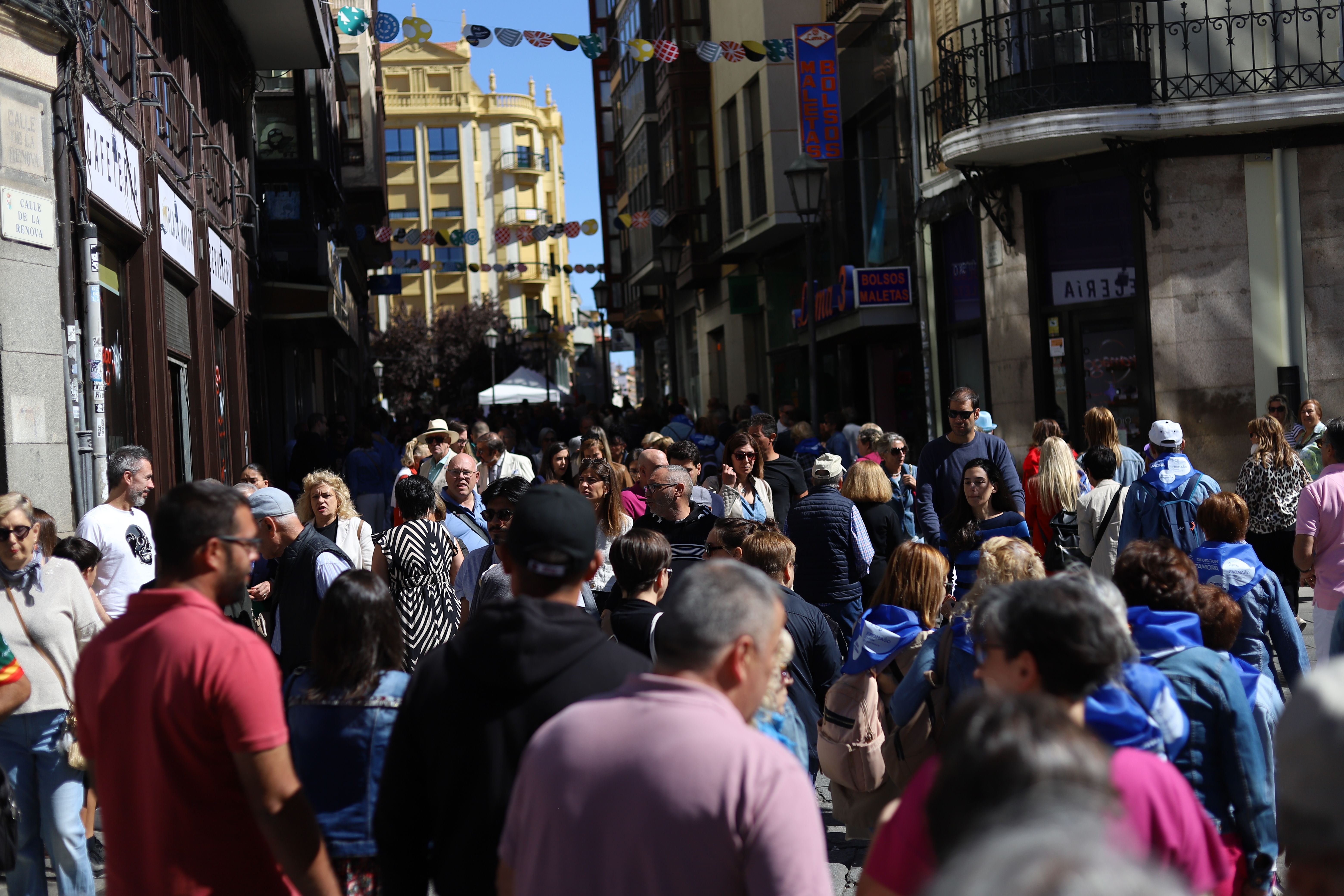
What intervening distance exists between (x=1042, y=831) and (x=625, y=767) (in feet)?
4.27

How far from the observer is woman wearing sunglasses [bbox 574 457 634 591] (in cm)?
823

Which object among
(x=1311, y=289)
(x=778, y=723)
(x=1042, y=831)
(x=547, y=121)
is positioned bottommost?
(x=778, y=723)

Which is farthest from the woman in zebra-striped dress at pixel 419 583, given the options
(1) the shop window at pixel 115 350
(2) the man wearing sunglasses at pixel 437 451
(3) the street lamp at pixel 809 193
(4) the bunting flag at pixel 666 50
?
(4) the bunting flag at pixel 666 50

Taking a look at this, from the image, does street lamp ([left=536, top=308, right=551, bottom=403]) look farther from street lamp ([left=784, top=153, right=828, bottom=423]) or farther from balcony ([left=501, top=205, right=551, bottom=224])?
balcony ([left=501, top=205, right=551, bottom=224])

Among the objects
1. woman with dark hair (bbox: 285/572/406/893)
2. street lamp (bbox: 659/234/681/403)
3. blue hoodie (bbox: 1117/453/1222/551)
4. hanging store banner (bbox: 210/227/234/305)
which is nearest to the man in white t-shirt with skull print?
woman with dark hair (bbox: 285/572/406/893)

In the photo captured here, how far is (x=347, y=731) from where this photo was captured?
3.92 metres

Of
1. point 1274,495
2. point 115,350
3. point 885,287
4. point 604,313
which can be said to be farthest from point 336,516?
point 604,313

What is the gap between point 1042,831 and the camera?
135cm

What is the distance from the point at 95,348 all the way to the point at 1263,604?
26.3 feet

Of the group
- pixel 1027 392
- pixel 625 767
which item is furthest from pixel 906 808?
pixel 1027 392

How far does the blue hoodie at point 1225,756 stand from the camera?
3836mm

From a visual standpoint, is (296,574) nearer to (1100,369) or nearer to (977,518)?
(977,518)

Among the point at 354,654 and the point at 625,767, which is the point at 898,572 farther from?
the point at 625,767

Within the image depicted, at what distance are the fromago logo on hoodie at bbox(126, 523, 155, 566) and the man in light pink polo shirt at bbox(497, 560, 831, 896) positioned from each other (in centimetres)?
547
